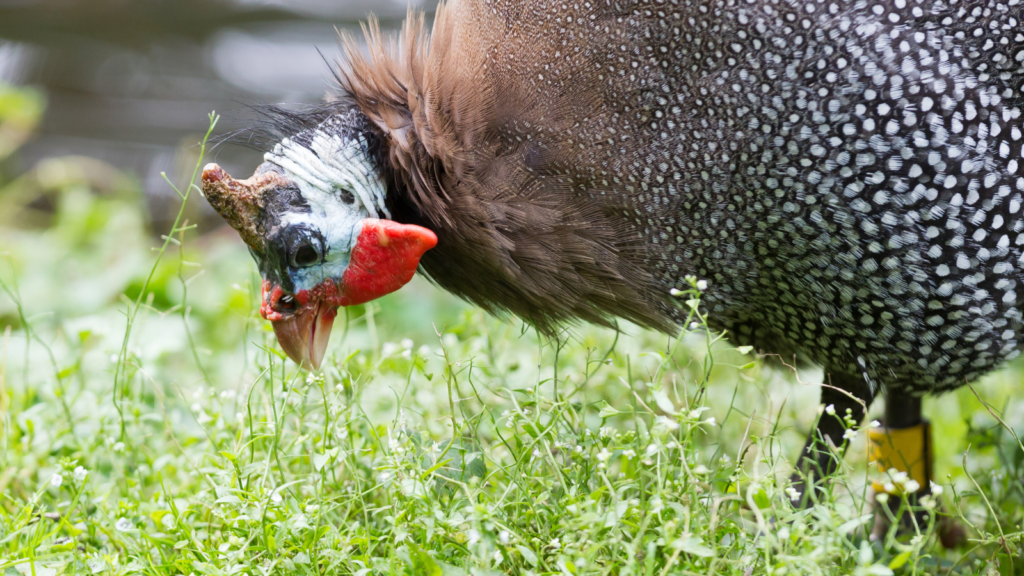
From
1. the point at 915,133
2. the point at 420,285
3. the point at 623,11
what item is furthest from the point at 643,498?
the point at 420,285

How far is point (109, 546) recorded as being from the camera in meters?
1.84

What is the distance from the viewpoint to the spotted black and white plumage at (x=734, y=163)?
4.98ft

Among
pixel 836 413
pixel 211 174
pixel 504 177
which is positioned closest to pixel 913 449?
pixel 836 413

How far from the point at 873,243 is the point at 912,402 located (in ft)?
3.22

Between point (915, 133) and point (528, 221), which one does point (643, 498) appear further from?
point (915, 133)

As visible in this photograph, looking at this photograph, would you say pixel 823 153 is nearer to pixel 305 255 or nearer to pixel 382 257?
pixel 382 257

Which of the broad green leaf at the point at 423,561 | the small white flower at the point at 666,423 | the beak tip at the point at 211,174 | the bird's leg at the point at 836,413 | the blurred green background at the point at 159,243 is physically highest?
the beak tip at the point at 211,174

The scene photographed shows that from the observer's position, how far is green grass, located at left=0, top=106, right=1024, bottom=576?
1415 millimetres

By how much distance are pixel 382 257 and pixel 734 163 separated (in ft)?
2.47

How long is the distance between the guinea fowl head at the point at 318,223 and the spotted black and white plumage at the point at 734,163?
A: 0.05 metres

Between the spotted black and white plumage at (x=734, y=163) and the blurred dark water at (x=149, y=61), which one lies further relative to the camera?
the blurred dark water at (x=149, y=61)

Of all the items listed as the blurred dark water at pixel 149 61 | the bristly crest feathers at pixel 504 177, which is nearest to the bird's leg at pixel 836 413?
the bristly crest feathers at pixel 504 177

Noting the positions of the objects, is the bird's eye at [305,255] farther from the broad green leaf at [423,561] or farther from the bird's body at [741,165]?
the broad green leaf at [423,561]

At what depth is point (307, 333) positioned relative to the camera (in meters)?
1.89
